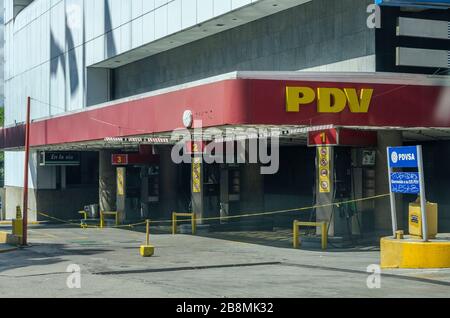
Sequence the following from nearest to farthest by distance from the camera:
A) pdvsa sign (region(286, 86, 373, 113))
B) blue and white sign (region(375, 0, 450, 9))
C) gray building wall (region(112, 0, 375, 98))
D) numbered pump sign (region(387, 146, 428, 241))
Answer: numbered pump sign (region(387, 146, 428, 241)) < blue and white sign (region(375, 0, 450, 9)) < pdvsa sign (region(286, 86, 373, 113)) < gray building wall (region(112, 0, 375, 98))

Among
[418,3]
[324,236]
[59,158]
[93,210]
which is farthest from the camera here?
[59,158]

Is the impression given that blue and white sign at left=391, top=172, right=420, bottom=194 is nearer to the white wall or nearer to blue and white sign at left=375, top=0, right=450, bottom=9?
blue and white sign at left=375, top=0, right=450, bottom=9

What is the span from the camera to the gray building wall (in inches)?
1162

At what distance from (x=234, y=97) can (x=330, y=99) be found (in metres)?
3.35

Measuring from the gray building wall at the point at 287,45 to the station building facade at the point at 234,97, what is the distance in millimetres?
66

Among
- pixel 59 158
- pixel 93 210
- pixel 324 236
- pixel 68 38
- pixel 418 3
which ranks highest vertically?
pixel 68 38

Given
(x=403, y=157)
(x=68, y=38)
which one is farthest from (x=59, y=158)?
(x=403, y=157)

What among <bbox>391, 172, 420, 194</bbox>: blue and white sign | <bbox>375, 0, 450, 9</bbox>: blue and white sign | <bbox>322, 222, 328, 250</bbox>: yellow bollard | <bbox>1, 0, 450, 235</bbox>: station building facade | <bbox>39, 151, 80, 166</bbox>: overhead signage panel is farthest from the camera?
<bbox>39, 151, 80, 166</bbox>: overhead signage panel

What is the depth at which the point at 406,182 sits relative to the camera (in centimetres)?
2036

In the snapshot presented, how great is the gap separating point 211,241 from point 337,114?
27.3 ft

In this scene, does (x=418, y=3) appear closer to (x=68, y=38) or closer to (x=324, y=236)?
(x=324, y=236)

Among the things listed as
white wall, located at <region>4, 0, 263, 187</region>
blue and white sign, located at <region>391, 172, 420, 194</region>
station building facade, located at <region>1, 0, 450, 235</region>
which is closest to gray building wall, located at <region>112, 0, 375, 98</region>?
station building facade, located at <region>1, 0, 450, 235</region>
